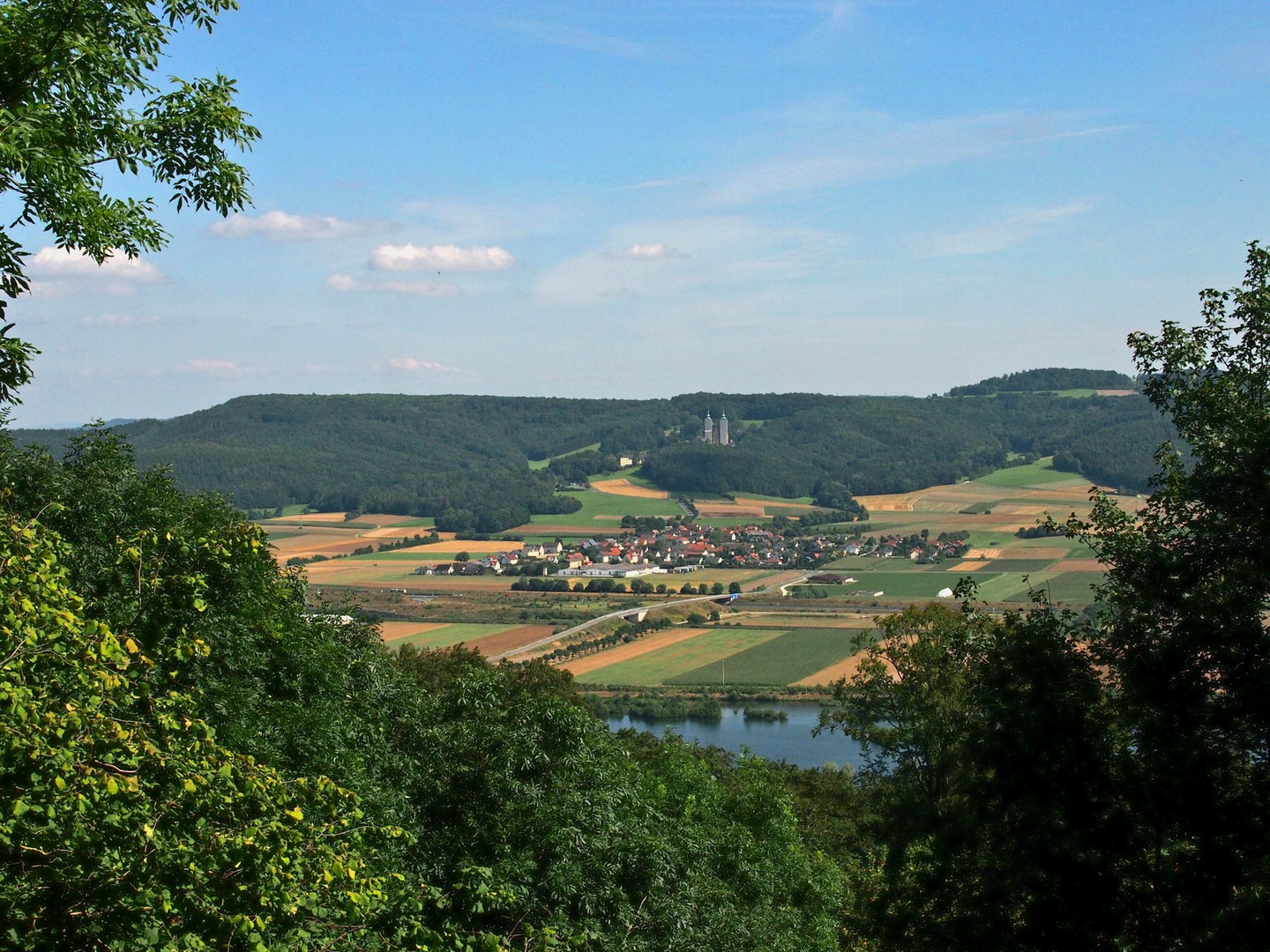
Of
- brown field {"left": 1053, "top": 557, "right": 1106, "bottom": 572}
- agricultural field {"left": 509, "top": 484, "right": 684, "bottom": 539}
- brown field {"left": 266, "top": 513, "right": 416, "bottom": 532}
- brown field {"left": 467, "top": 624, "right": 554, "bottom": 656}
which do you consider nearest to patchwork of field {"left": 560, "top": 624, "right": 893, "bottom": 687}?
brown field {"left": 467, "top": 624, "right": 554, "bottom": 656}

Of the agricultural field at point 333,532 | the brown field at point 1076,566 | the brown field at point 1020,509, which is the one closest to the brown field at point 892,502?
the brown field at point 1020,509

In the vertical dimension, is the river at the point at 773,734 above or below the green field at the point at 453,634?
below

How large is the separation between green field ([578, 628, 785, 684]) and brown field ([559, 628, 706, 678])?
503 millimetres

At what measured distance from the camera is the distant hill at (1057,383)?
18000 cm

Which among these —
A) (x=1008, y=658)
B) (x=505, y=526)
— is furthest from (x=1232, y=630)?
(x=505, y=526)

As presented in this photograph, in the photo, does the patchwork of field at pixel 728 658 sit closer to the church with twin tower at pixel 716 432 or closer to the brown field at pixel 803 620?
the brown field at pixel 803 620

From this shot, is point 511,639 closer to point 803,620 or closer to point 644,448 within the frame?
point 803,620

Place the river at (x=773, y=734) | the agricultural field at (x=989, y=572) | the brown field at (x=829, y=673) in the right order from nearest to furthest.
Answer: the river at (x=773, y=734) → the brown field at (x=829, y=673) → the agricultural field at (x=989, y=572)

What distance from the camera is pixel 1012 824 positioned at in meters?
10.1

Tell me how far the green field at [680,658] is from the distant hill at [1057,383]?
412ft

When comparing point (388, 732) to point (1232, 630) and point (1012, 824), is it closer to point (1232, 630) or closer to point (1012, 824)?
point (1012, 824)

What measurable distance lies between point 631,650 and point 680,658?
3.63 metres

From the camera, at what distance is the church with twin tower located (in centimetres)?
17450

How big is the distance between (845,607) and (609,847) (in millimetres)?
65067
